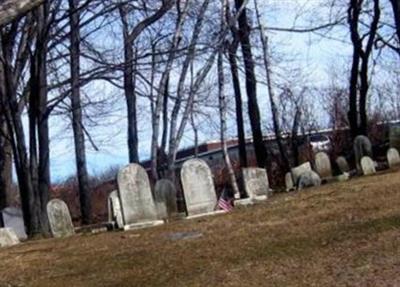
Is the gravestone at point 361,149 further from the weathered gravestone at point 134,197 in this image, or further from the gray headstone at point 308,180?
the weathered gravestone at point 134,197

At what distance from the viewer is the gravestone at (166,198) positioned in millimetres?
17422

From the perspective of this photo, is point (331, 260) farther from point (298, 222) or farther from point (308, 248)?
point (298, 222)

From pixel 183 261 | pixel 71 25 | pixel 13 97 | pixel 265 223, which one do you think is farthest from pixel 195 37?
pixel 183 261

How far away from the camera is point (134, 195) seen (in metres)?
14.6

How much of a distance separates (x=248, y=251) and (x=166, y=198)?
8189 millimetres

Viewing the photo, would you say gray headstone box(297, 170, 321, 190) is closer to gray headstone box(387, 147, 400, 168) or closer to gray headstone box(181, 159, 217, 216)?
gray headstone box(387, 147, 400, 168)

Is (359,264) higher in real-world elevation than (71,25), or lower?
lower

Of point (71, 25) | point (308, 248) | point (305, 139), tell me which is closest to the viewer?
point (308, 248)

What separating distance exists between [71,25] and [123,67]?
3.52 metres

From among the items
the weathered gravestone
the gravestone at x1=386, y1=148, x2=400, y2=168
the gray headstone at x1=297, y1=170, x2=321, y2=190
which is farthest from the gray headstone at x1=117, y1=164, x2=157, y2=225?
the gravestone at x1=386, y1=148, x2=400, y2=168

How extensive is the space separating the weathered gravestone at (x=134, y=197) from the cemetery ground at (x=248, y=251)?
1169 mm

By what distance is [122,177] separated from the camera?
14.5 m

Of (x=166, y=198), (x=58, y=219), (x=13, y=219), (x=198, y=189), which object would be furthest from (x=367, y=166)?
(x=13, y=219)

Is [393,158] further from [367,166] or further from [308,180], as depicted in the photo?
[308,180]
